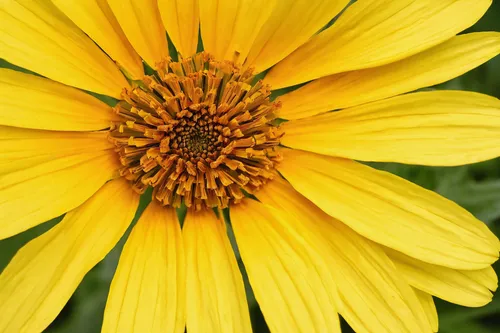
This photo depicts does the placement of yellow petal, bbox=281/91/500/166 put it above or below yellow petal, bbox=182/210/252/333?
above

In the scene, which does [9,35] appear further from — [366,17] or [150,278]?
[366,17]

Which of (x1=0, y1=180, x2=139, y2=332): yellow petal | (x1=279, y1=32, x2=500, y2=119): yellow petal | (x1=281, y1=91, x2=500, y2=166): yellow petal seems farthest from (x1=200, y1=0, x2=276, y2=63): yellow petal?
(x1=0, y1=180, x2=139, y2=332): yellow petal

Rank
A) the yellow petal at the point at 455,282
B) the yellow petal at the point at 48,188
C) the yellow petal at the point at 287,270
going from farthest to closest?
the yellow petal at the point at 455,282 < the yellow petal at the point at 287,270 < the yellow petal at the point at 48,188

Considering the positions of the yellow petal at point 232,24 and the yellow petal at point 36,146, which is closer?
the yellow petal at point 36,146

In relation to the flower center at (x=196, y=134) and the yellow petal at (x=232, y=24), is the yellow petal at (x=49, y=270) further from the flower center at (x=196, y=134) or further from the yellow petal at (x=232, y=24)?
the yellow petal at (x=232, y=24)

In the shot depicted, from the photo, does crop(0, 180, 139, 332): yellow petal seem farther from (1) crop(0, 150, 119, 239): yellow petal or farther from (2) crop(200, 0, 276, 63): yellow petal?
(2) crop(200, 0, 276, 63): yellow petal

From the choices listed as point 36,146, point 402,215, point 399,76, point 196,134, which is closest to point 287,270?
point 402,215

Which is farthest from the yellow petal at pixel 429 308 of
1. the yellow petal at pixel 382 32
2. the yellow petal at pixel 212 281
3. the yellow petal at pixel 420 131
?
the yellow petal at pixel 382 32

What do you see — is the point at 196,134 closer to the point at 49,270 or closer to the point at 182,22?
the point at 182,22
